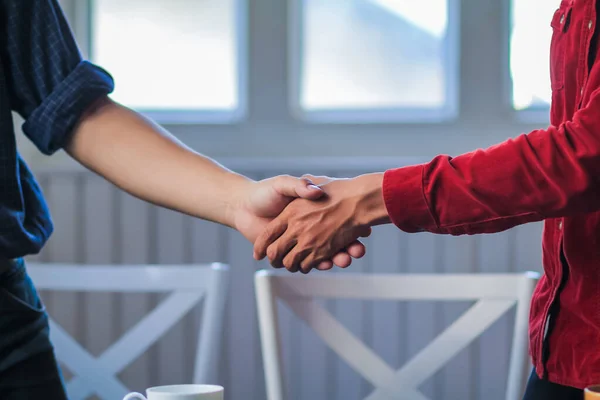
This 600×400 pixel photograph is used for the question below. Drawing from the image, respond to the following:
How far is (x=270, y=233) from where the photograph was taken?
3.88 ft

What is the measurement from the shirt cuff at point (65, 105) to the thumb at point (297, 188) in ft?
1.01

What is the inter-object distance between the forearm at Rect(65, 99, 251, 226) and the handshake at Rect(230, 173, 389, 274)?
0.22ft

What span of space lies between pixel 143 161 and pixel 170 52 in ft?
4.21

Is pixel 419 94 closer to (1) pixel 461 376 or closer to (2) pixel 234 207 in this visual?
(1) pixel 461 376

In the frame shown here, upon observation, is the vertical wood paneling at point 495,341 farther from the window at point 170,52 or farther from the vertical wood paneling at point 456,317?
the window at point 170,52

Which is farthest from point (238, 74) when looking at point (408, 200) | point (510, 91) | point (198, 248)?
point (408, 200)

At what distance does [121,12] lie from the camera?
90.0 inches

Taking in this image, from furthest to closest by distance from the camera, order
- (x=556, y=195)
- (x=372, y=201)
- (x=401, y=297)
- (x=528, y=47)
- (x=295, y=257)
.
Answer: (x=528, y=47)
(x=401, y=297)
(x=295, y=257)
(x=372, y=201)
(x=556, y=195)

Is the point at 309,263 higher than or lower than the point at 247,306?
higher

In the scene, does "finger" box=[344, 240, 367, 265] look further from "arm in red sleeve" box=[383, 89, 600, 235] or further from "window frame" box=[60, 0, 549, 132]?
"window frame" box=[60, 0, 549, 132]

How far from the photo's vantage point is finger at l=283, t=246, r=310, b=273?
3.81 ft

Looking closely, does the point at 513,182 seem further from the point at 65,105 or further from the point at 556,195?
the point at 65,105

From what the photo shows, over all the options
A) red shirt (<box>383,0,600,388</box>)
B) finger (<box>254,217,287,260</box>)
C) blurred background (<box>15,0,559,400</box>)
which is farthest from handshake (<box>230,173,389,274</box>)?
blurred background (<box>15,0,559,400</box>)

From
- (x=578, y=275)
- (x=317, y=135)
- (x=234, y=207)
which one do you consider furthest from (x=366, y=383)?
(x=578, y=275)
